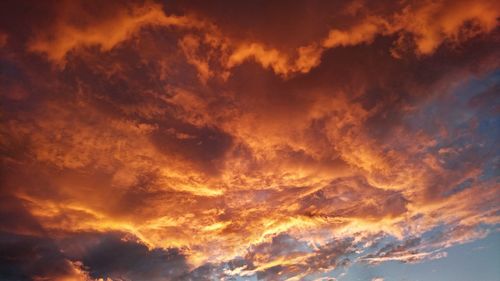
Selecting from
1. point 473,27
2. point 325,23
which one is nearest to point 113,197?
point 325,23

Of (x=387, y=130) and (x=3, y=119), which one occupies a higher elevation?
(x=3, y=119)

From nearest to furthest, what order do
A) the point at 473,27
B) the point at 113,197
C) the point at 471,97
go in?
the point at 473,27 < the point at 471,97 < the point at 113,197

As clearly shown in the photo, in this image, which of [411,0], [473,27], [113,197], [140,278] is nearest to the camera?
[411,0]

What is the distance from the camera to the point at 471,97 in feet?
38.9

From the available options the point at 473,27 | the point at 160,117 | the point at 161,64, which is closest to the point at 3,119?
the point at 160,117

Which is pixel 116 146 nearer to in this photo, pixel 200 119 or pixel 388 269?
pixel 200 119

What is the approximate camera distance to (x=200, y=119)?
10516 millimetres

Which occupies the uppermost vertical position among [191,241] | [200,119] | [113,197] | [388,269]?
[200,119]

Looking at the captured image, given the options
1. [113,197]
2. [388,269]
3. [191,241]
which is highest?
[113,197]

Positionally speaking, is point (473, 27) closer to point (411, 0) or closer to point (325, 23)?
point (411, 0)

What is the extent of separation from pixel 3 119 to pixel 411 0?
432 inches

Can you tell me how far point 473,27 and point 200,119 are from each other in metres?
8.00

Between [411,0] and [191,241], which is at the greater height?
[411,0]

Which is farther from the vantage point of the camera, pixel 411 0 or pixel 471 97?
pixel 471 97
